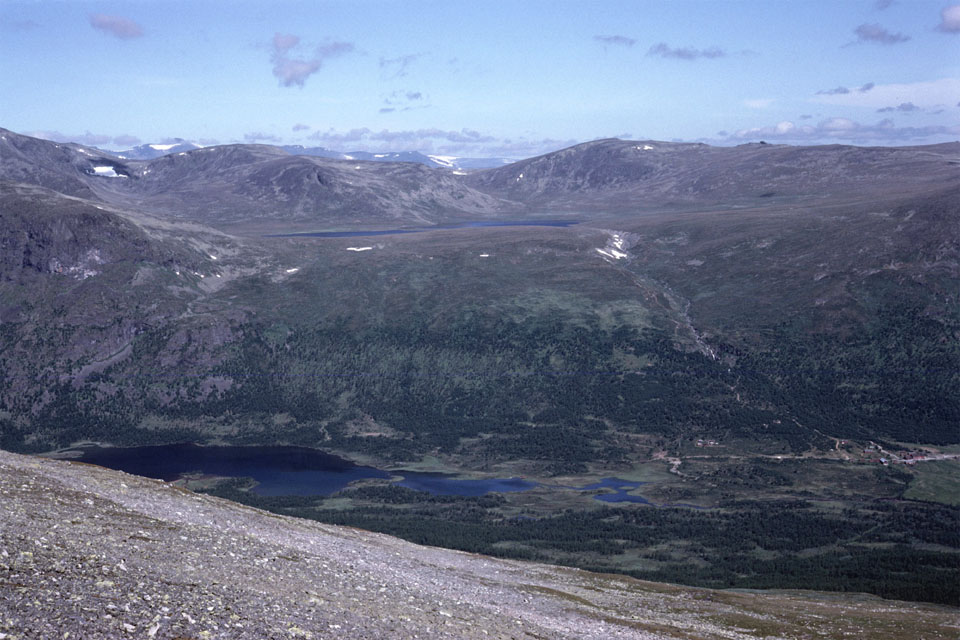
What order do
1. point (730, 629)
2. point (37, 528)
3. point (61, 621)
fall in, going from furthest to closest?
1. point (730, 629)
2. point (37, 528)
3. point (61, 621)

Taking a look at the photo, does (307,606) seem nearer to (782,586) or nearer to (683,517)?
(782,586)

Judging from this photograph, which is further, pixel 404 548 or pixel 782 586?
pixel 782 586

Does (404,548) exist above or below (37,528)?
below

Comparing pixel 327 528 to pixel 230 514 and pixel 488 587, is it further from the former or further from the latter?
pixel 488 587

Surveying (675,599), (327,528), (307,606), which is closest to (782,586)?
(675,599)

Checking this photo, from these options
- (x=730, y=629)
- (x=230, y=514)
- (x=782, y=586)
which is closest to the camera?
(x=730, y=629)

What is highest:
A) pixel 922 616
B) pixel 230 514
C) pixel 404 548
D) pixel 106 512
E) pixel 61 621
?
pixel 61 621
